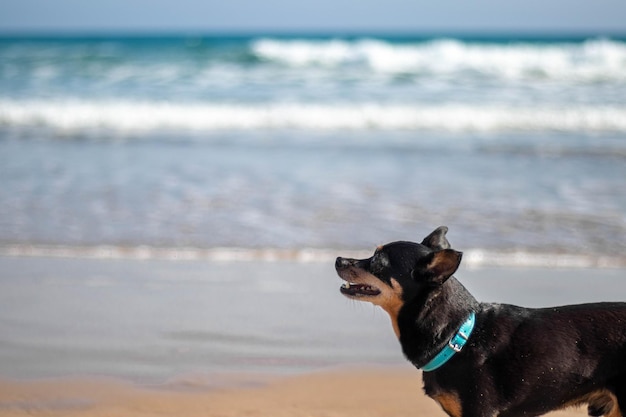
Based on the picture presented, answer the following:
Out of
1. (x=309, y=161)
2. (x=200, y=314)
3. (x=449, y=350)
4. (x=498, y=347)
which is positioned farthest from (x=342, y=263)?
(x=309, y=161)

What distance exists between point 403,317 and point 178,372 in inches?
63.5

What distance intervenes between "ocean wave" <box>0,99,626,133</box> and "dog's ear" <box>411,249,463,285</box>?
11120 millimetres

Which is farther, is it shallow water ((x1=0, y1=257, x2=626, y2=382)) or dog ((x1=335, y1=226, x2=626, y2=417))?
shallow water ((x1=0, y1=257, x2=626, y2=382))

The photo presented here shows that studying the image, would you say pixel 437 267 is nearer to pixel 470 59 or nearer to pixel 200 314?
pixel 200 314

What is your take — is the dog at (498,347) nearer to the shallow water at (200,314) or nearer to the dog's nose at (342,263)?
the dog's nose at (342,263)

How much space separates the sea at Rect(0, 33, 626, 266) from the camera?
23.9ft

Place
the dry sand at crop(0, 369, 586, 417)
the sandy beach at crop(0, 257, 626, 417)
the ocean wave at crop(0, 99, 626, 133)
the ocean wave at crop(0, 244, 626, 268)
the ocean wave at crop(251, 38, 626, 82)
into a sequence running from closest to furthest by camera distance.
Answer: the dry sand at crop(0, 369, 586, 417), the sandy beach at crop(0, 257, 626, 417), the ocean wave at crop(0, 244, 626, 268), the ocean wave at crop(0, 99, 626, 133), the ocean wave at crop(251, 38, 626, 82)

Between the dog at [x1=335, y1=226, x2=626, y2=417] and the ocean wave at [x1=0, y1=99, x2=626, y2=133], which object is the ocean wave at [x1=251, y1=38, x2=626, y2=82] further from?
the dog at [x1=335, y1=226, x2=626, y2=417]

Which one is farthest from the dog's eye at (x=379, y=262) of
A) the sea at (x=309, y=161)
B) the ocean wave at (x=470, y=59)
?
the ocean wave at (x=470, y=59)

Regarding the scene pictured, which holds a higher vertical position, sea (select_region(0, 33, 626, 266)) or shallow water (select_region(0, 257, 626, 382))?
sea (select_region(0, 33, 626, 266))

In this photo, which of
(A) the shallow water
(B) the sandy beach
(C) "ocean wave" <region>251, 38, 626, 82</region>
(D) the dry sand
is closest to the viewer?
(D) the dry sand

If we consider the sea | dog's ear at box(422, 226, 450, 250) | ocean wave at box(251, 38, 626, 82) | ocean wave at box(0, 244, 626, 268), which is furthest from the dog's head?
ocean wave at box(251, 38, 626, 82)

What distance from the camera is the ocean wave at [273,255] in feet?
21.7

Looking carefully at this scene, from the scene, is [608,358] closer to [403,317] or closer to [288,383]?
[403,317]
